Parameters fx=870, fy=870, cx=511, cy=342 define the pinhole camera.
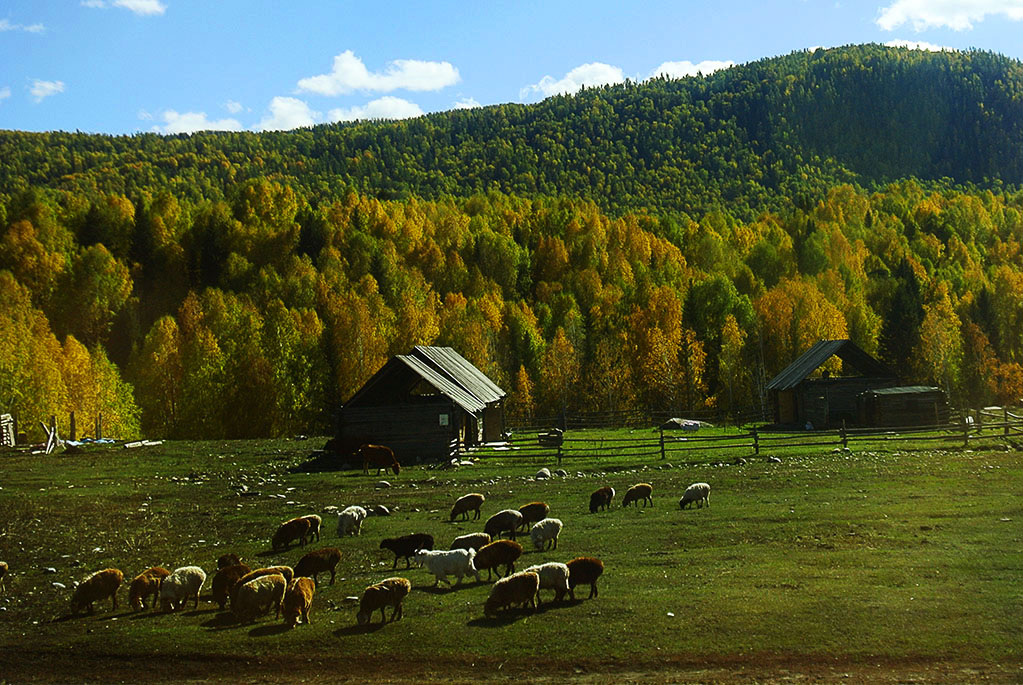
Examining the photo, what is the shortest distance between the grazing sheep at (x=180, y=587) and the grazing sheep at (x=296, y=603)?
2.59 m

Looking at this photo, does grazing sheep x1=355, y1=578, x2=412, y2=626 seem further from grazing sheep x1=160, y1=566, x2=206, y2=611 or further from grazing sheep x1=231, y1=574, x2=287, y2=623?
grazing sheep x1=160, y1=566, x2=206, y2=611

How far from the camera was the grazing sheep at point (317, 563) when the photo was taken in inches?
695

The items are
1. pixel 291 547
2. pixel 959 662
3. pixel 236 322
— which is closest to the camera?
pixel 959 662

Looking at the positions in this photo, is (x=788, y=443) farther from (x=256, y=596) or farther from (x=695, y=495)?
(x=256, y=596)

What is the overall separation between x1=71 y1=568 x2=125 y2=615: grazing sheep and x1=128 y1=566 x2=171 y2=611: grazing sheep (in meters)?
0.34

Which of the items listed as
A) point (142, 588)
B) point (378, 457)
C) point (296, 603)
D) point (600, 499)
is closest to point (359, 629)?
point (296, 603)

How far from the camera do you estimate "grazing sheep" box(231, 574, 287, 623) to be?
15297 mm

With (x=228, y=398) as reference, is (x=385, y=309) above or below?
above

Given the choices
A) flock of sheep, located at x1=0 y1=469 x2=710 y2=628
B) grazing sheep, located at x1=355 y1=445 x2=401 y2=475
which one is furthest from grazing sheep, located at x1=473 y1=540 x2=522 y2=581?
grazing sheep, located at x1=355 y1=445 x2=401 y2=475

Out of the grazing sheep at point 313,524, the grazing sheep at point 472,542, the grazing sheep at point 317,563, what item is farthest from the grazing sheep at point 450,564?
the grazing sheep at point 313,524

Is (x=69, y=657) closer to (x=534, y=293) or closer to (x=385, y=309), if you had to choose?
(x=385, y=309)

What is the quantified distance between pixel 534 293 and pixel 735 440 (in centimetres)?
7493

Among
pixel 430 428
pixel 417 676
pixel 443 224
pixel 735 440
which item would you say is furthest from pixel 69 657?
pixel 443 224

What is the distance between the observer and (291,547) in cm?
2175
